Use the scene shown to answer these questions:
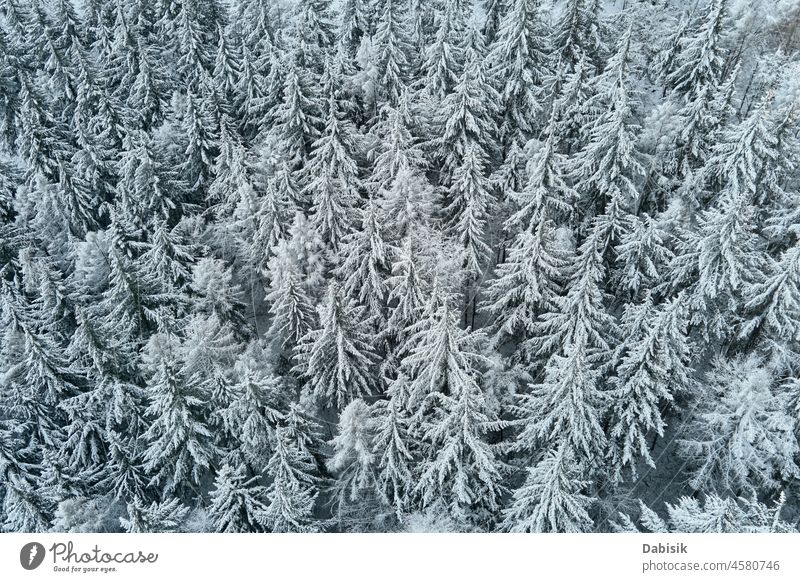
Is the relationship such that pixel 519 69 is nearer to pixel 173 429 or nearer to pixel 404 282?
pixel 404 282

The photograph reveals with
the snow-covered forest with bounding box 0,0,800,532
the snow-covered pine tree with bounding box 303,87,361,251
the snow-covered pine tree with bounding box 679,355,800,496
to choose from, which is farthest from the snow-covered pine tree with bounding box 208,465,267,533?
the snow-covered pine tree with bounding box 679,355,800,496

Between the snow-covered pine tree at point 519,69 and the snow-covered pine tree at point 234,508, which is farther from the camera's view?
the snow-covered pine tree at point 519,69

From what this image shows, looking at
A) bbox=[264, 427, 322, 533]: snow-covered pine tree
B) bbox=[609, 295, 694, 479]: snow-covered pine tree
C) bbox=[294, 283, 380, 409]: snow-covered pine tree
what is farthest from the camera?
bbox=[294, 283, 380, 409]: snow-covered pine tree

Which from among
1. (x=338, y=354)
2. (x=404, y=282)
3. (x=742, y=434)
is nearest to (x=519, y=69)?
(x=404, y=282)

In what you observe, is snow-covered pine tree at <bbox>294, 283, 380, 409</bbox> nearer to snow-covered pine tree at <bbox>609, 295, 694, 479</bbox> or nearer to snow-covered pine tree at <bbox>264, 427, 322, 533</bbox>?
snow-covered pine tree at <bbox>264, 427, 322, 533</bbox>

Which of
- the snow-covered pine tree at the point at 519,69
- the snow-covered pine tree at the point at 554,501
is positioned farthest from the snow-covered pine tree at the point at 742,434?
the snow-covered pine tree at the point at 519,69

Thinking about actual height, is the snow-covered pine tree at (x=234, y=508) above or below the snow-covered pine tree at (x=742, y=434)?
below
